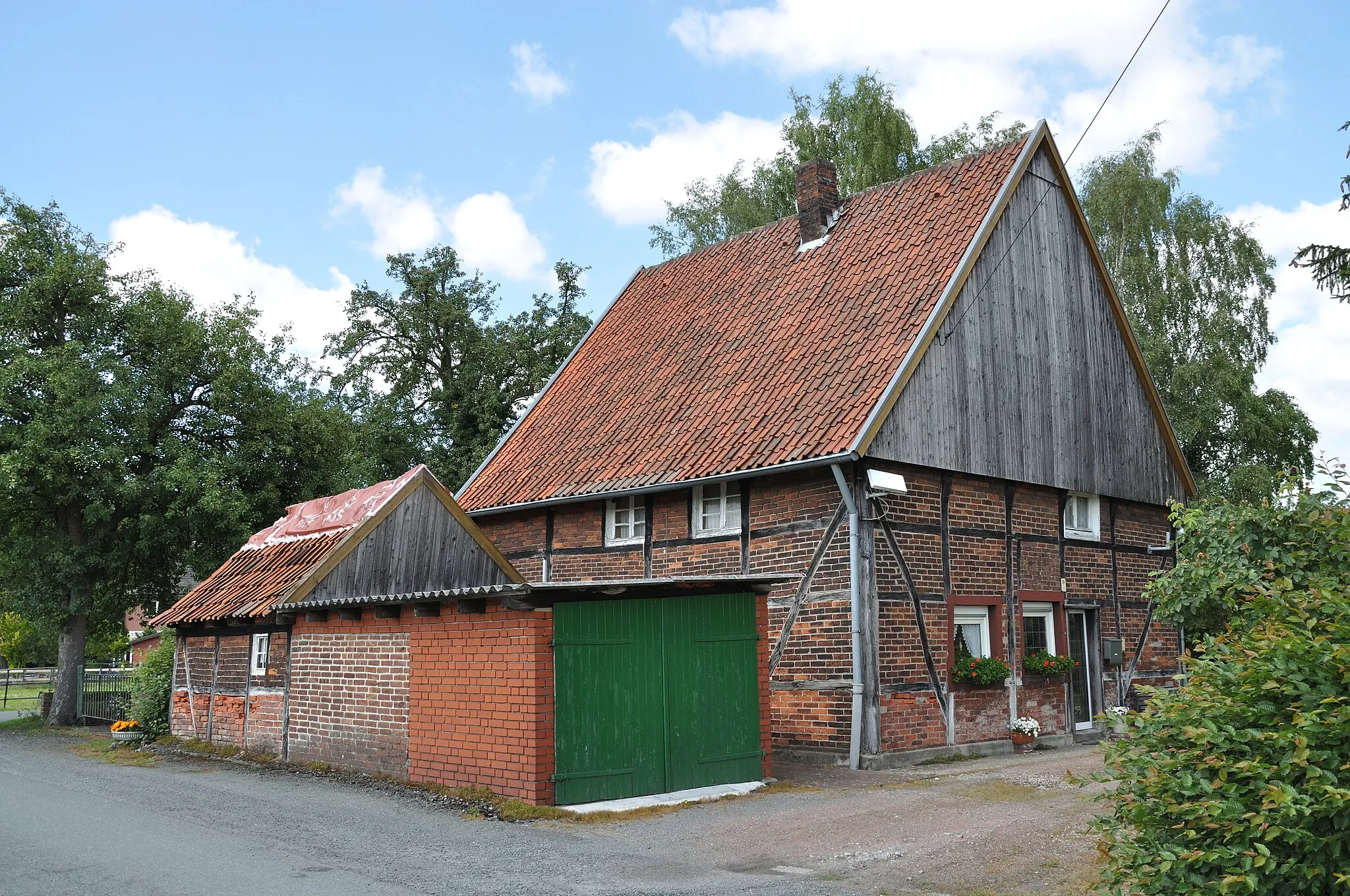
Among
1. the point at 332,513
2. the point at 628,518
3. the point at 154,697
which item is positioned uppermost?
the point at 332,513

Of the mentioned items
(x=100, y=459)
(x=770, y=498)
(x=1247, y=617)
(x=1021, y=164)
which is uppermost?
(x=1021, y=164)

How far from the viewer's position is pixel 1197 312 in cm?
2861

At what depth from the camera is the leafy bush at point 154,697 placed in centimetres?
1803

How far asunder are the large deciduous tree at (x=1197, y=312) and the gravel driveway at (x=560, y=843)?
17.1m

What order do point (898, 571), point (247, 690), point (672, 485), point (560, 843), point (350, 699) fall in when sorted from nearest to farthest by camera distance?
1. point (560, 843)
2. point (350, 699)
3. point (898, 571)
4. point (672, 485)
5. point (247, 690)

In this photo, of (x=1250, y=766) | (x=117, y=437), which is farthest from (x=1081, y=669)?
(x=117, y=437)

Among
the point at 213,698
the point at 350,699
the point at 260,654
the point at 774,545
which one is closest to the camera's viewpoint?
the point at 350,699

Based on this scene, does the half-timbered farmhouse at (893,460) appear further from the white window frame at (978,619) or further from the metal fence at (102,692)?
the metal fence at (102,692)

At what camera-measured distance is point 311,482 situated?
25016 millimetres

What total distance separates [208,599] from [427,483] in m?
3.84

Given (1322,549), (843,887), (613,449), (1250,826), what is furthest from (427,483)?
(1250,826)

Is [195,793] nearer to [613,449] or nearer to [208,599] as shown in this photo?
[208,599]

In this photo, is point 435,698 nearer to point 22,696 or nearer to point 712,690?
point 712,690

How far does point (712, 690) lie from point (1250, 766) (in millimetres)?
7301
